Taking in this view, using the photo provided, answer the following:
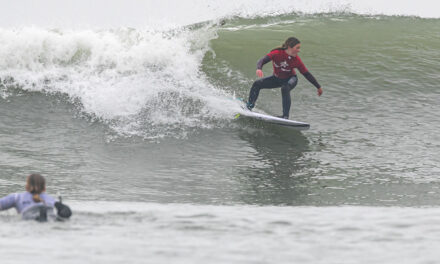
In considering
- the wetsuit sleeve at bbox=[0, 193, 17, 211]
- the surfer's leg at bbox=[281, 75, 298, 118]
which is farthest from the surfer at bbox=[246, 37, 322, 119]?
the wetsuit sleeve at bbox=[0, 193, 17, 211]

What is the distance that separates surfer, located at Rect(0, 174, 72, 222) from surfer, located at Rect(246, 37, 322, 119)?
5098 mm

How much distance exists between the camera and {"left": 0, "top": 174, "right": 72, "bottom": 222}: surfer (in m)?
5.33

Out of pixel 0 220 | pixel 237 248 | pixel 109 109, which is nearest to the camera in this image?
pixel 237 248

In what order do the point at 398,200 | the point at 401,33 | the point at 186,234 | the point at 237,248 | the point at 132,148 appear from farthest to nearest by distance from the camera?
the point at 401,33
the point at 132,148
the point at 398,200
the point at 186,234
the point at 237,248

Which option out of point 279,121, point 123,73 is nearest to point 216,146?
point 279,121

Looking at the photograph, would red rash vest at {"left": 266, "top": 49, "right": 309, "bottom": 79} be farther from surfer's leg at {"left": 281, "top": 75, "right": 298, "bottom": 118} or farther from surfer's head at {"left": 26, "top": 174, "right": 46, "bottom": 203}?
surfer's head at {"left": 26, "top": 174, "right": 46, "bottom": 203}

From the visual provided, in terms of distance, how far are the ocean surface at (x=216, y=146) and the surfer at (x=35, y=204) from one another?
119 mm

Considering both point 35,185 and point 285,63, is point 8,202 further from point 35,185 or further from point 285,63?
point 285,63

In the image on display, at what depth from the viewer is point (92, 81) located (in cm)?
1176

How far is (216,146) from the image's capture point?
9.78 m

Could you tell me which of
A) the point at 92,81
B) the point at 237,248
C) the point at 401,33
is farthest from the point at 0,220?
the point at 401,33

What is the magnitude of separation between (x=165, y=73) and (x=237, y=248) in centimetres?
764

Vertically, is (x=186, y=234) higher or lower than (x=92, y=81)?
lower

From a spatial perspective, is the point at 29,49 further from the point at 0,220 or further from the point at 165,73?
the point at 0,220
